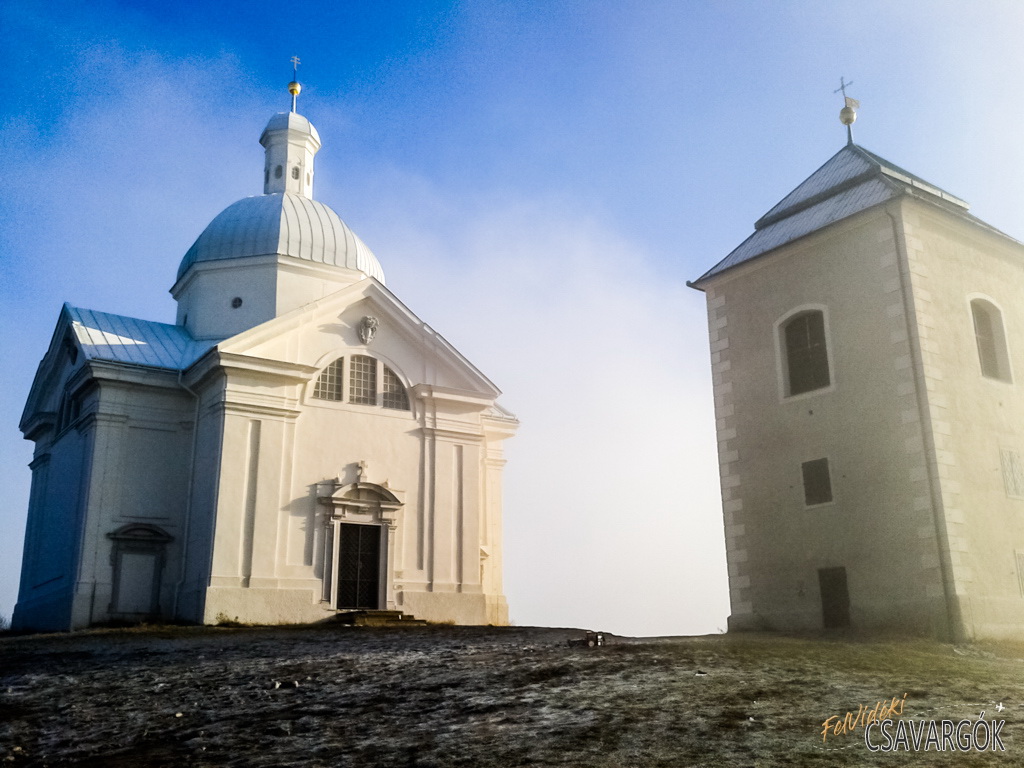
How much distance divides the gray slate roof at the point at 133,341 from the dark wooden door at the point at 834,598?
15.6 metres

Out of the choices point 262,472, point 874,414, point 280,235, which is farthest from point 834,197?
point 280,235

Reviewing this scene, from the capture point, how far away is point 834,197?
819 inches

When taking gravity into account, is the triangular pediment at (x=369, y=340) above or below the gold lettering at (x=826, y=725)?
above

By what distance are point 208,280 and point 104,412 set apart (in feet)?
20.2

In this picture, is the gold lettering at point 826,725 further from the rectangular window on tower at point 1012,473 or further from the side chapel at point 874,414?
the rectangular window on tower at point 1012,473

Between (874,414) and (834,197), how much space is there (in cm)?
515

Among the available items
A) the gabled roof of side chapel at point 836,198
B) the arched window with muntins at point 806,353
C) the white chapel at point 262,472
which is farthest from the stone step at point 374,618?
the gabled roof of side chapel at point 836,198

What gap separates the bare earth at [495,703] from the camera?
23.6 feet

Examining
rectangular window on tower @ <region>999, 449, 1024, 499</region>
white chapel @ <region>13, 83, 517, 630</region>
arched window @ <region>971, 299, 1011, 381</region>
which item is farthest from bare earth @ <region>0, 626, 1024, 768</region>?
white chapel @ <region>13, 83, 517, 630</region>

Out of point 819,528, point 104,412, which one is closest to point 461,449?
point 104,412

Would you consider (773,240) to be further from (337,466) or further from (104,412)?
(104,412)

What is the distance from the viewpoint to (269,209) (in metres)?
29.9

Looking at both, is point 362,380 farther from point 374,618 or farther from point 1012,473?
point 1012,473

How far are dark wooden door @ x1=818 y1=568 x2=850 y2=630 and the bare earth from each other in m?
3.18
